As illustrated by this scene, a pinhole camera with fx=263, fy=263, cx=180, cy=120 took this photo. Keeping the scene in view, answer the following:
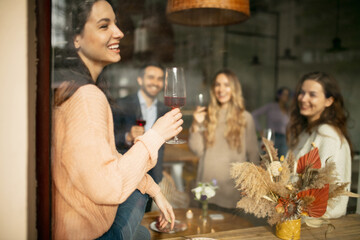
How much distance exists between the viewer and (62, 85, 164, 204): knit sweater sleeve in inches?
33.9

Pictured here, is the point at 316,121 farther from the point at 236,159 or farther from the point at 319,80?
the point at 236,159

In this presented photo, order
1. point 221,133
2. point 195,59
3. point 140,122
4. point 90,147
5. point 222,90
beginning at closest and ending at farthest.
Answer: point 90,147 → point 140,122 → point 221,133 → point 222,90 → point 195,59

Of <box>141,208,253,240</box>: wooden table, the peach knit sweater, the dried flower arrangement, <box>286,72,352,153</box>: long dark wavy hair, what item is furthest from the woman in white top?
the peach knit sweater

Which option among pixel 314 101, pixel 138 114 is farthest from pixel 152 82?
pixel 314 101

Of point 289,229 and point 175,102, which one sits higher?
point 175,102

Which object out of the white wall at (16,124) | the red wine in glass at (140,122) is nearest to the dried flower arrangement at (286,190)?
the red wine in glass at (140,122)

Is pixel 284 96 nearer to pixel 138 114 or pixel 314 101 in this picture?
pixel 314 101

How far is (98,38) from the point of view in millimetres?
941

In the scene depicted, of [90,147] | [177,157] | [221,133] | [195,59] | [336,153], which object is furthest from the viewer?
[195,59]

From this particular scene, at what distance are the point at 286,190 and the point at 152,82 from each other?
0.80m

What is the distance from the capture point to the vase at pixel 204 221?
129cm

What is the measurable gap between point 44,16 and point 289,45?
308 centimetres

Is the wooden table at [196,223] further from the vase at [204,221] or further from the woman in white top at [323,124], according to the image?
the woman in white top at [323,124]

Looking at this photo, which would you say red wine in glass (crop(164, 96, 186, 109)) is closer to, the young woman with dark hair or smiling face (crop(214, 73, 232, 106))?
the young woman with dark hair
